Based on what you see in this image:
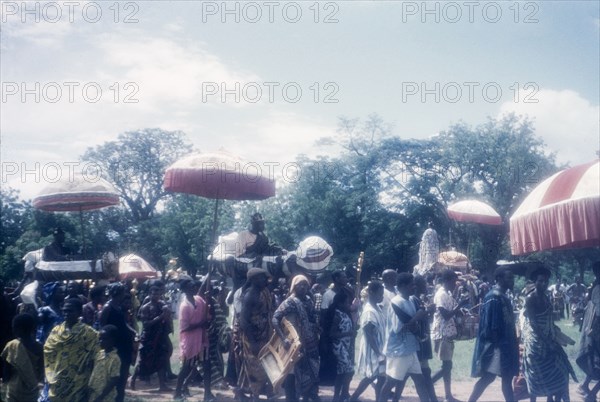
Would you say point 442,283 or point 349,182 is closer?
point 442,283

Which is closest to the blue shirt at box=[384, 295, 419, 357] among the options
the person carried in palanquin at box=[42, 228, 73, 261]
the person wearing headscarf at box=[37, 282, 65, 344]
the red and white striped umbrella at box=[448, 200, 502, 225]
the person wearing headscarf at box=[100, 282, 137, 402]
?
the person wearing headscarf at box=[100, 282, 137, 402]

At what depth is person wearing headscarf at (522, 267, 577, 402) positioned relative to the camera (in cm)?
630

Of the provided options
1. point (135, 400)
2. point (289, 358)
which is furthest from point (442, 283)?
point (135, 400)

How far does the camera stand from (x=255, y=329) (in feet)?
22.8

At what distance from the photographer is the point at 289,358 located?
20.5ft

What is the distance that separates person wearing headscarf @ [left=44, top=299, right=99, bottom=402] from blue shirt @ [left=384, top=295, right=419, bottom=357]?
11.7ft

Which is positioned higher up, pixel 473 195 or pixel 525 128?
pixel 525 128

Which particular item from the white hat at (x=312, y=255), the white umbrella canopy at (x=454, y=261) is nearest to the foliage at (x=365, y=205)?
the white umbrella canopy at (x=454, y=261)

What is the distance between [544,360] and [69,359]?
5563mm

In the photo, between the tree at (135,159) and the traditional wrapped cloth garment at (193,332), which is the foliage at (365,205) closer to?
the tree at (135,159)

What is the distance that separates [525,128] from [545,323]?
36298mm

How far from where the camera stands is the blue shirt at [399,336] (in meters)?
6.46


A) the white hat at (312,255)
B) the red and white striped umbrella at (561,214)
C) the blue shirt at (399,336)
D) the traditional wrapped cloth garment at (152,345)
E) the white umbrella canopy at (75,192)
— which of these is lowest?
the traditional wrapped cloth garment at (152,345)

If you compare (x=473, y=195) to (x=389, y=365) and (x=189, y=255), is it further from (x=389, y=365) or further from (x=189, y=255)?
(x=389, y=365)
